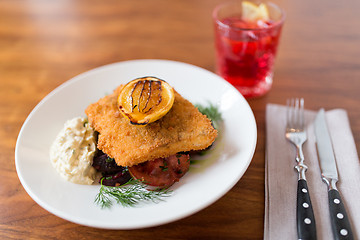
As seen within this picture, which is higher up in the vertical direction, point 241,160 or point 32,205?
point 241,160

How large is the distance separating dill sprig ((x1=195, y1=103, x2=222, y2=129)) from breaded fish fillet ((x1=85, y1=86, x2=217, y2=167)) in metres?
0.19

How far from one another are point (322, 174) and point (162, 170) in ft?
3.12

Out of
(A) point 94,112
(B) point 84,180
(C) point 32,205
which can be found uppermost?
(A) point 94,112

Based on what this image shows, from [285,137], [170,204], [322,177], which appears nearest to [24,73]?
[170,204]

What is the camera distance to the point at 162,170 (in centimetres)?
186

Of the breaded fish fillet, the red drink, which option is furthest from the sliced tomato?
the red drink

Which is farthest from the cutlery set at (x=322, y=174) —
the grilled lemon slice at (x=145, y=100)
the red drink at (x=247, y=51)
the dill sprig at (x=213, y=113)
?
the grilled lemon slice at (x=145, y=100)

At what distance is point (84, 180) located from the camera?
1.85 meters

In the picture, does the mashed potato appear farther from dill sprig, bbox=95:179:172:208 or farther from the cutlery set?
the cutlery set

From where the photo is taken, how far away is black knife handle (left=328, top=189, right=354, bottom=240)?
1.57m

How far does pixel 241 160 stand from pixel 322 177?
55 cm

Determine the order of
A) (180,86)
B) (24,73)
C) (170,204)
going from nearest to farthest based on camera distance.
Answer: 1. (170,204)
2. (180,86)
3. (24,73)

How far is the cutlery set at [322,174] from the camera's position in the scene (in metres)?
1.62

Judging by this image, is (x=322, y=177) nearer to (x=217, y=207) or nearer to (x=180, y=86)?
(x=217, y=207)
